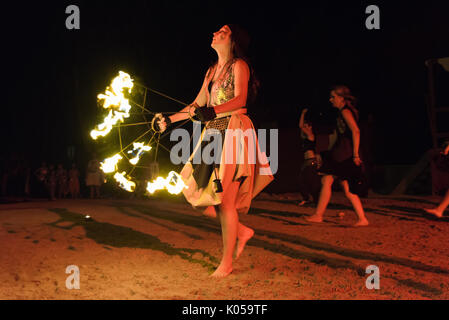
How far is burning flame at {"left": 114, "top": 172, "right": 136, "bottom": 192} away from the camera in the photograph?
3.68 meters

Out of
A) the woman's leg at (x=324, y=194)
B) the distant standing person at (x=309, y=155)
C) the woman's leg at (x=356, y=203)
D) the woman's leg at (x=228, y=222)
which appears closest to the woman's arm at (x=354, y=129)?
the woman's leg at (x=356, y=203)

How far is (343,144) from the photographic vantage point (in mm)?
6164

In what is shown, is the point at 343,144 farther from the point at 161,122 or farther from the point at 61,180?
the point at 61,180

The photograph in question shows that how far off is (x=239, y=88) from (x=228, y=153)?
56 cm

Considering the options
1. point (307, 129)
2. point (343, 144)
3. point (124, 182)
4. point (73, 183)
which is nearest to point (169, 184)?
point (124, 182)

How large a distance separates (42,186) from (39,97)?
35.2ft

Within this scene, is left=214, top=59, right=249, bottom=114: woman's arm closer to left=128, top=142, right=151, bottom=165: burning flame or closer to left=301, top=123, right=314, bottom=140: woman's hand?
left=128, top=142, right=151, bottom=165: burning flame

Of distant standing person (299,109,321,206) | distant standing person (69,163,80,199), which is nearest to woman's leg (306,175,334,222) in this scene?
distant standing person (299,109,321,206)

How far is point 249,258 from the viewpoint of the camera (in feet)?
13.3

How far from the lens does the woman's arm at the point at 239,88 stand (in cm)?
335

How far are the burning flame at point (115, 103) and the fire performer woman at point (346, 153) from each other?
3.49m

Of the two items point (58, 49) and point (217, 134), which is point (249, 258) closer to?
point (217, 134)

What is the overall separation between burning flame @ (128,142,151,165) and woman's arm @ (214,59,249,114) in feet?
2.98
